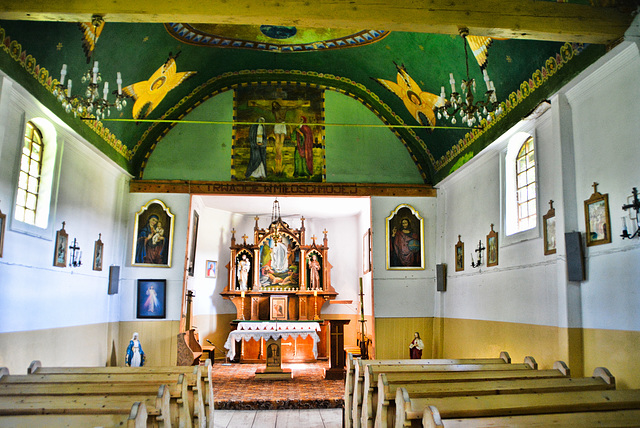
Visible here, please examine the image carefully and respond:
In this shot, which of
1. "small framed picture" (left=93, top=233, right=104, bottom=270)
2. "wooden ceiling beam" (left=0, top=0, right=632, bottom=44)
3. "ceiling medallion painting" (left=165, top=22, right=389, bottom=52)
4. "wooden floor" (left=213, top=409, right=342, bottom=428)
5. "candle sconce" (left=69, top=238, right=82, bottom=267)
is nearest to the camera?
"wooden ceiling beam" (left=0, top=0, right=632, bottom=44)

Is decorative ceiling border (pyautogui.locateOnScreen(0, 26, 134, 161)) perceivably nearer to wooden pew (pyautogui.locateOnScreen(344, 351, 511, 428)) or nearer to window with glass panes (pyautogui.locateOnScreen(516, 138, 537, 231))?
wooden pew (pyautogui.locateOnScreen(344, 351, 511, 428))

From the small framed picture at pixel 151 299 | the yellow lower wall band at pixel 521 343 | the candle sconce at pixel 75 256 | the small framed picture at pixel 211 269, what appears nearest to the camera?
the yellow lower wall band at pixel 521 343

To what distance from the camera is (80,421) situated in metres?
3.79

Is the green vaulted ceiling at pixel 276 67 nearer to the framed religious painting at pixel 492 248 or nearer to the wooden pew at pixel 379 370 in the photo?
the framed religious painting at pixel 492 248

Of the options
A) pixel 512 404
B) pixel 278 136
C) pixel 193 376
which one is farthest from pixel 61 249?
pixel 512 404

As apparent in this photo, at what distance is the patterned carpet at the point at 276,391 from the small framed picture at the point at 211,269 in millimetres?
3910

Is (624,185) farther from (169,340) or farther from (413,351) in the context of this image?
(169,340)

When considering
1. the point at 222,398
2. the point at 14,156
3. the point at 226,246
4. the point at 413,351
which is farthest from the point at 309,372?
the point at 14,156

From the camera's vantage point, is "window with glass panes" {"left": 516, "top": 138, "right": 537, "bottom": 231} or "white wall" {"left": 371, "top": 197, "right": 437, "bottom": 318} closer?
"window with glass panes" {"left": 516, "top": 138, "right": 537, "bottom": 231}

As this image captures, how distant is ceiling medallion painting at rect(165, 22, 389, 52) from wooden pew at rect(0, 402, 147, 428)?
7.93m

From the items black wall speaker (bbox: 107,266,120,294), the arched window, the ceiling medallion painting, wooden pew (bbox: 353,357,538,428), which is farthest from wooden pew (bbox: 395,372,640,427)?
black wall speaker (bbox: 107,266,120,294)

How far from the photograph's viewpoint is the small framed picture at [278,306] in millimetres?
15523

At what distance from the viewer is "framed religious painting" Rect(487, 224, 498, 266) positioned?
962cm

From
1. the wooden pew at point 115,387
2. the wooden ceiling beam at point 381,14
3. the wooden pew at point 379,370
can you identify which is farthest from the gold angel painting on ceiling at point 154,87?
the wooden pew at point 379,370
